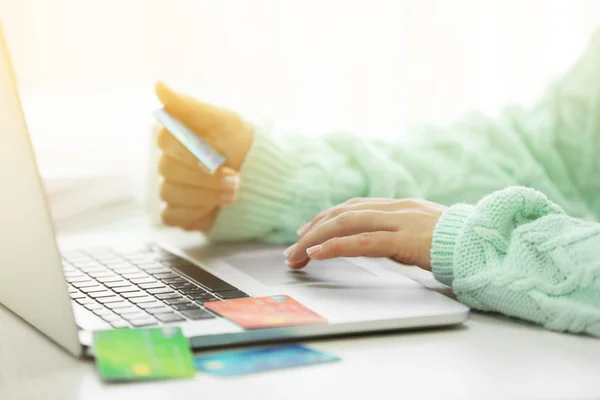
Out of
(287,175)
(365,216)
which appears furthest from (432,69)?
(365,216)

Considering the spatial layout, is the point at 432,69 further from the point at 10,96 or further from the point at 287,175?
the point at 10,96

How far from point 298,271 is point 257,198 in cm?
20

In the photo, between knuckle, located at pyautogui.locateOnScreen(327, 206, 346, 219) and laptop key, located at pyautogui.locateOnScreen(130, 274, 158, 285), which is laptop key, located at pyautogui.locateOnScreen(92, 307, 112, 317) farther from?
knuckle, located at pyautogui.locateOnScreen(327, 206, 346, 219)

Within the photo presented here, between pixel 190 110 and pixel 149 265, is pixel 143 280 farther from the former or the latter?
pixel 190 110

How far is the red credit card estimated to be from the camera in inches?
21.2

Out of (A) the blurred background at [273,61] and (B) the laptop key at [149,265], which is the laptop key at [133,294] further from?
(A) the blurred background at [273,61]

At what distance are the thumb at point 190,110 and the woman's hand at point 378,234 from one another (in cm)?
22

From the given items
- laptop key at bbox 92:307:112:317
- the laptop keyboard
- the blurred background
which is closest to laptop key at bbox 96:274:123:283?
the laptop keyboard

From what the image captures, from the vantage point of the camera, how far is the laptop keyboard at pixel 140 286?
0.57 m

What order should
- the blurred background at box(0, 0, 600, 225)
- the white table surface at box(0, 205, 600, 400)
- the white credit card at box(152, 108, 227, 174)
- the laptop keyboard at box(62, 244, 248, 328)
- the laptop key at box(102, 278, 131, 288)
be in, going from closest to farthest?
the white table surface at box(0, 205, 600, 400) < the laptop keyboard at box(62, 244, 248, 328) < the laptop key at box(102, 278, 131, 288) < the white credit card at box(152, 108, 227, 174) < the blurred background at box(0, 0, 600, 225)

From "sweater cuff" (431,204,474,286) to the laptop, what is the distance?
22 millimetres

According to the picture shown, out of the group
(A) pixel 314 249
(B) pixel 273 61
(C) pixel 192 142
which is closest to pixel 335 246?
(A) pixel 314 249

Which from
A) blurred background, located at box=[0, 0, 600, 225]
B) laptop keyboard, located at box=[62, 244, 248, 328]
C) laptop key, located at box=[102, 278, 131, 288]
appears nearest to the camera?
laptop keyboard, located at box=[62, 244, 248, 328]

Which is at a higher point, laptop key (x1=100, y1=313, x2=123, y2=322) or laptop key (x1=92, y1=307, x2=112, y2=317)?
laptop key (x1=100, y1=313, x2=123, y2=322)
